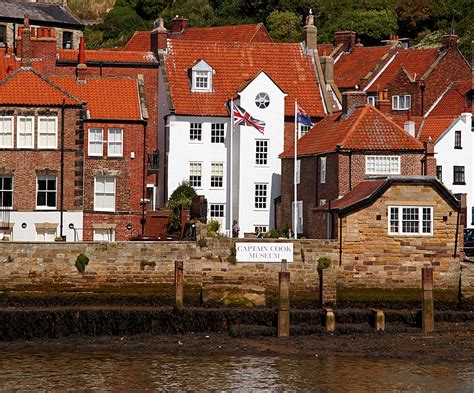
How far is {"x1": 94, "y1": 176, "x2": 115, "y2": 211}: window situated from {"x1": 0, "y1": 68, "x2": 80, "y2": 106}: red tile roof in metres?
3.87

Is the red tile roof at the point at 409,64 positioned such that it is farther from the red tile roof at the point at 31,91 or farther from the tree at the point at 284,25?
the red tile roof at the point at 31,91

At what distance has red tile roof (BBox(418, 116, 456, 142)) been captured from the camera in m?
74.1

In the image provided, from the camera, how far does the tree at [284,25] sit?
108 m

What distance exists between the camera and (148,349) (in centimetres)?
4697

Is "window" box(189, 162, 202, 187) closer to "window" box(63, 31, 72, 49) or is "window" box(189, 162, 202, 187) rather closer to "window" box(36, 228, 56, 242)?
"window" box(36, 228, 56, 242)

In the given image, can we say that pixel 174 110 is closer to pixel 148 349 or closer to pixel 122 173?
pixel 122 173

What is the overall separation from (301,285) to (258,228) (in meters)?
17.6

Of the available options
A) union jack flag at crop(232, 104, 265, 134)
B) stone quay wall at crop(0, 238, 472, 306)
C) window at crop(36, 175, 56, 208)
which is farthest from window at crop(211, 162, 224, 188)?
stone quay wall at crop(0, 238, 472, 306)

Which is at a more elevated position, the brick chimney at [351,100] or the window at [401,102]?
the window at [401,102]

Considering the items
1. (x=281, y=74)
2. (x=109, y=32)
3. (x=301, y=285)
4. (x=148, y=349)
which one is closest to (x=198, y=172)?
(x=281, y=74)

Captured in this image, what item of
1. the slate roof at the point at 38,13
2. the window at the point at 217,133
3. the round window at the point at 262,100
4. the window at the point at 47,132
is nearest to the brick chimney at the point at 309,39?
the round window at the point at 262,100

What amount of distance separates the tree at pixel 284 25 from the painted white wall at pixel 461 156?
108 ft

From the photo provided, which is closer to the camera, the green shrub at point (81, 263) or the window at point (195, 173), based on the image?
the green shrub at point (81, 263)

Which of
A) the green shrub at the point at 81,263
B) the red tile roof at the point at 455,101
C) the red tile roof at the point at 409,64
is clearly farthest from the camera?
the red tile roof at the point at 409,64
